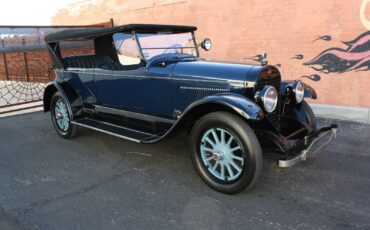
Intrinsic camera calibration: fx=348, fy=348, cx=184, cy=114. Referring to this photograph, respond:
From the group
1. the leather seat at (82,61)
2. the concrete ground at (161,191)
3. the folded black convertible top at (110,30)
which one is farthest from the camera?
the leather seat at (82,61)

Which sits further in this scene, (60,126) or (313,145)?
(60,126)

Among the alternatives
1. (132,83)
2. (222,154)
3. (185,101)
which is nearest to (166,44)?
(132,83)

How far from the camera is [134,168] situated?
163 inches

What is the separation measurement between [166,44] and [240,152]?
2.00 meters

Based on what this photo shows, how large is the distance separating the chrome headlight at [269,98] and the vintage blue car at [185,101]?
0.01m

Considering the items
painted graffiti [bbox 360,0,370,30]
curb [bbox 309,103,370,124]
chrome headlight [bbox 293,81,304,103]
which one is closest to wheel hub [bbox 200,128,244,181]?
chrome headlight [bbox 293,81,304,103]

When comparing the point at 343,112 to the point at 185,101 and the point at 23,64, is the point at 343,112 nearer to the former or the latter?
the point at 185,101

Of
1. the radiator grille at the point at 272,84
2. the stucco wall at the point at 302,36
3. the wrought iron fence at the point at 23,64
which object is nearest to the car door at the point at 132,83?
the radiator grille at the point at 272,84

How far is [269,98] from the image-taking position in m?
3.50

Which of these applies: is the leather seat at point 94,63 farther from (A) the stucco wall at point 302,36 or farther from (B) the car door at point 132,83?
(A) the stucco wall at point 302,36

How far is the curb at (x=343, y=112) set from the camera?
591cm

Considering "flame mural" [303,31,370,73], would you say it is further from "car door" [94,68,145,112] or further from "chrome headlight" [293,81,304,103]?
"car door" [94,68,145,112]

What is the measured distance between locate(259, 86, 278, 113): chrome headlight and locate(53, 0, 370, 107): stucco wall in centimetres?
342

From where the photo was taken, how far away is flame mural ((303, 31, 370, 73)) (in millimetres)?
6047
